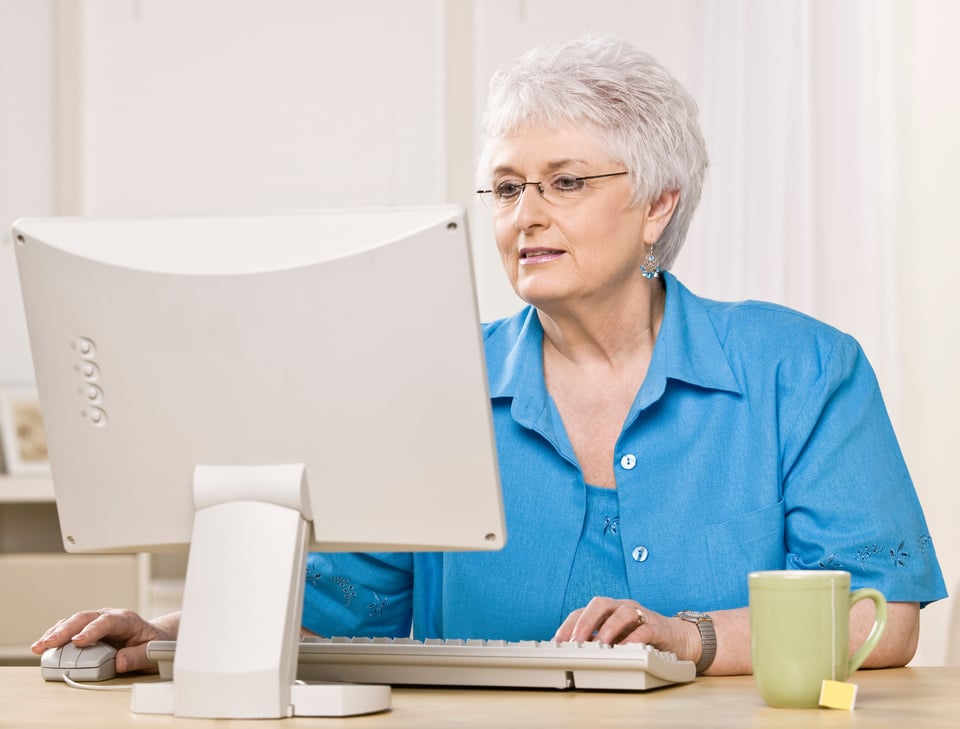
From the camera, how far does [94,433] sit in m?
1.12

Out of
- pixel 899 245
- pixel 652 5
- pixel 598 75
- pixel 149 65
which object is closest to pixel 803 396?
pixel 598 75

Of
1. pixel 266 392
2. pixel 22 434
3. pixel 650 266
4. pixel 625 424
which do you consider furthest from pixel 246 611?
pixel 22 434

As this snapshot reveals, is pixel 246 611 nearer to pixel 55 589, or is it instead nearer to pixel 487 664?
pixel 487 664

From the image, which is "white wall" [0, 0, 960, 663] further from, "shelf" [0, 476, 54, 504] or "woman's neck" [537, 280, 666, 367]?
"woman's neck" [537, 280, 666, 367]

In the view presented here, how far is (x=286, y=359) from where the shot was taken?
3.46ft

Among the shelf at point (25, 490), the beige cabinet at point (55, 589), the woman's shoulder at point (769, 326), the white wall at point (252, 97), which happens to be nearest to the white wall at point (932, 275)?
the white wall at point (252, 97)

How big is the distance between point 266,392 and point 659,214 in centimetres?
88

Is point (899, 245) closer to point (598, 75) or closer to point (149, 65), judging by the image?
point (598, 75)

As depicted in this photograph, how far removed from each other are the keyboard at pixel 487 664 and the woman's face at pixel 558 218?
0.59 m

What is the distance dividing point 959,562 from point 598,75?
191 cm

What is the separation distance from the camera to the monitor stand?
1.02 m

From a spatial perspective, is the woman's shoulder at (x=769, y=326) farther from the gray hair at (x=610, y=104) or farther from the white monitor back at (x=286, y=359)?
the white monitor back at (x=286, y=359)

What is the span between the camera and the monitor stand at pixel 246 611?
3.36ft

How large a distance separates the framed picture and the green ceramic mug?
311 centimetres
